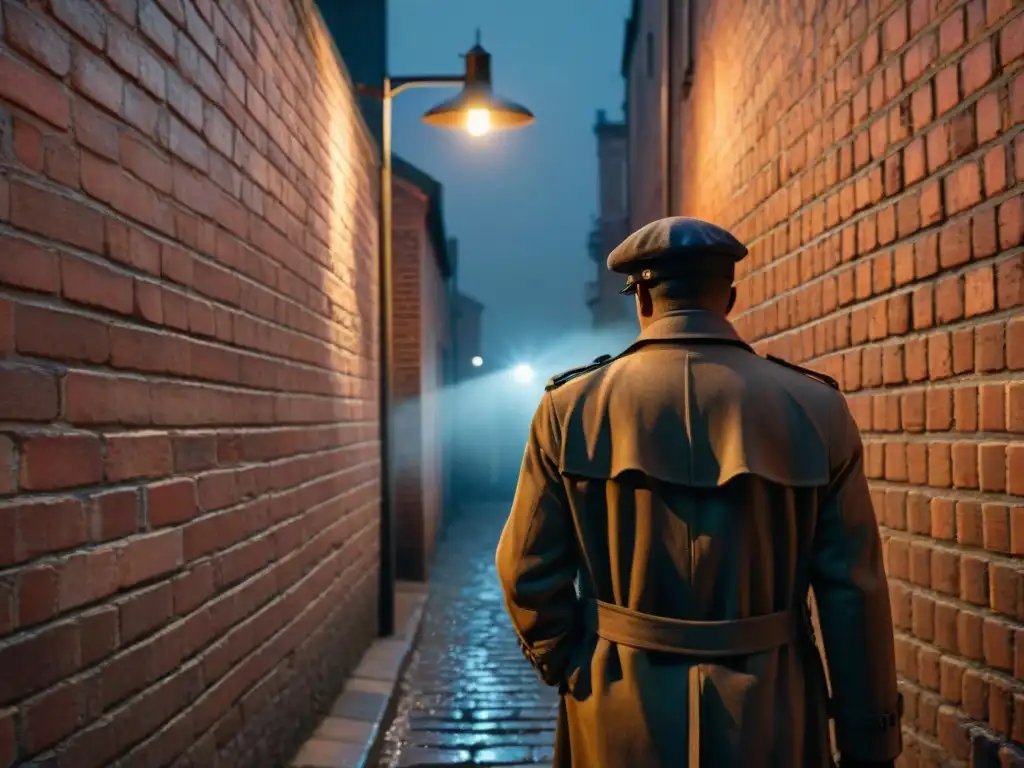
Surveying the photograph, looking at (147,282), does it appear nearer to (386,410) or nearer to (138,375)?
(138,375)

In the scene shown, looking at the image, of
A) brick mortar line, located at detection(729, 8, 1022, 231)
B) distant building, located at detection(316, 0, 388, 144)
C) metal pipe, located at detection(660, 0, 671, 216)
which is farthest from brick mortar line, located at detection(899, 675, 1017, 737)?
distant building, located at detection(316, 0, 388, 144)

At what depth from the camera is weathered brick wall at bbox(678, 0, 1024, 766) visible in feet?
6.23

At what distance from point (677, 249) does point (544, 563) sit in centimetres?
83

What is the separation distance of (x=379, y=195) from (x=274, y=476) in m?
4.07

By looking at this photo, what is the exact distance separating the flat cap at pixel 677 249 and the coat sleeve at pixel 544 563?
406 millimetres

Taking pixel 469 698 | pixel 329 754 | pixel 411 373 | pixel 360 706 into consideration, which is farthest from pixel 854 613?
pixel 411 373

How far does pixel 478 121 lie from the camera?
6199mm

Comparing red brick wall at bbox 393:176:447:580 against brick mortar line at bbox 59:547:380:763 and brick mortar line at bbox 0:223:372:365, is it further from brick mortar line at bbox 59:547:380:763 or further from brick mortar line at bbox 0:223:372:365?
brick mortar line at bbox 0:223:372:365

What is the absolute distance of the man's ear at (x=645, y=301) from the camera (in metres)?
2.12

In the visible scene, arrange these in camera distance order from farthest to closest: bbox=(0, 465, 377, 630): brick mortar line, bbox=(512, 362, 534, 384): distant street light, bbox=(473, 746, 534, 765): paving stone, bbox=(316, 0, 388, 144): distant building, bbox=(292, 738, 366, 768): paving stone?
bbox=(512, 362, 534, 384): distant street light, bbox=(316, 0, 388, 144): distant building, bbox=(473, 746, 534, 765): paving stone, bbox=(292, 738, 366, 768): paving stone, bbox=(0, 465, 377, 630): brick mortar line

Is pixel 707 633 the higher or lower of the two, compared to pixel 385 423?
lower

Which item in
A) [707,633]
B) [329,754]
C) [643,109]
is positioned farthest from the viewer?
[643,109]

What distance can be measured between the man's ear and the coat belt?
28.7 inches

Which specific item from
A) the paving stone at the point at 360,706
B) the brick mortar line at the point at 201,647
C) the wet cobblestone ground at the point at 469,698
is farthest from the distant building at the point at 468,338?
the brick mortar line at the point at 201,647
